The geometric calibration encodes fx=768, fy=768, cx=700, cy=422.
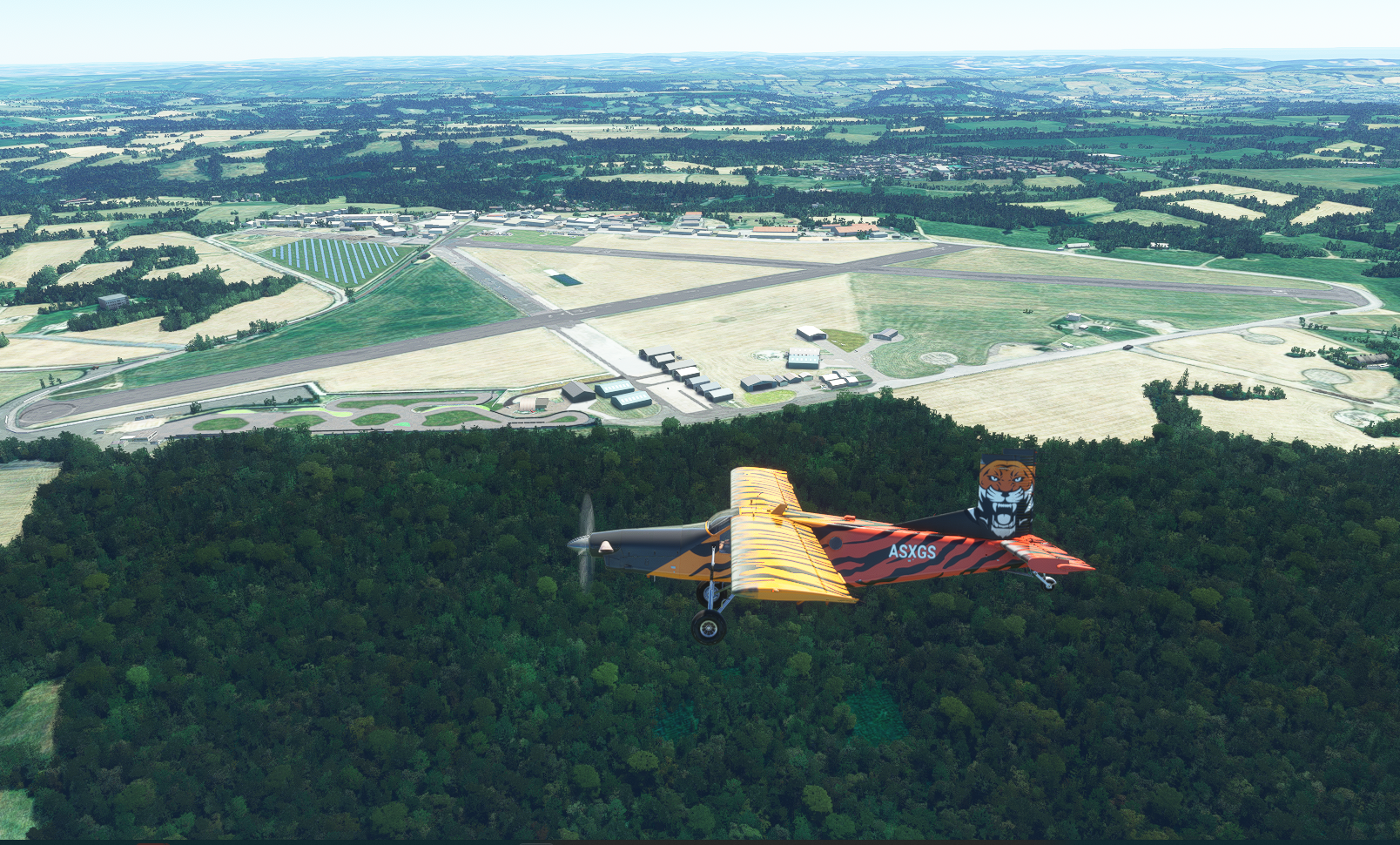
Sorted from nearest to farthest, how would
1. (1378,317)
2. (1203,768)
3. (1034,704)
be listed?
(1203,768), (1034,704), (1378,317)

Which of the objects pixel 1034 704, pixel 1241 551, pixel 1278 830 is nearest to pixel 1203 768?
pixel 1278 830

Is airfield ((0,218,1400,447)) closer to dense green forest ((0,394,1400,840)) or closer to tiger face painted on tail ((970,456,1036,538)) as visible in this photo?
dense green forest ((0,394,1400,840))

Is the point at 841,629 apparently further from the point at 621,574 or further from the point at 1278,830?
the point at 1278,830

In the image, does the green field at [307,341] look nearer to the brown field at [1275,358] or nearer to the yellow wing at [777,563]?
the yellow wing at [777,563]

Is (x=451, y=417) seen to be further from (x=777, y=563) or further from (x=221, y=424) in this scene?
(x=777, y=563)

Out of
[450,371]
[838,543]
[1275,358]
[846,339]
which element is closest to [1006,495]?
[838,543]

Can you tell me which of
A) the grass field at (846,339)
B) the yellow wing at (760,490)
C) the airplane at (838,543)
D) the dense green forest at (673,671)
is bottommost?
the dense green forest at (673,671)

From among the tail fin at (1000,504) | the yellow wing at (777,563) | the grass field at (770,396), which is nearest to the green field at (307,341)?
the grass field at (770,396)
